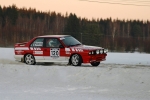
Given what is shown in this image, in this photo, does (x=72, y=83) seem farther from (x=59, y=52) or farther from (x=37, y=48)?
(x=37, y=48)

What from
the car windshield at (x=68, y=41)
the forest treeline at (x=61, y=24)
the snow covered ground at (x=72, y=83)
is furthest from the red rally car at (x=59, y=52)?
the forest treeline at (x=61, y=24)

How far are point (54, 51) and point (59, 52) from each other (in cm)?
30

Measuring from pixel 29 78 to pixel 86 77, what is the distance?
2.42m

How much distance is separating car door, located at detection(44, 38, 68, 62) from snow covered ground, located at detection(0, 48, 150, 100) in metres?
2.17

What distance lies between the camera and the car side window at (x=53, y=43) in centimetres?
1736

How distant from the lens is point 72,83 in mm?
13086

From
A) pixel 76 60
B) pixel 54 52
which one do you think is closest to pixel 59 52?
pixel 54 52

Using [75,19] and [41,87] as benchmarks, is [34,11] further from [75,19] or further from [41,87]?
[41,87]

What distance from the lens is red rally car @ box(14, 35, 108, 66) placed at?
16.5 m

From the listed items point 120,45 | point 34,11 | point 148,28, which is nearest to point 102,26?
point 148,28

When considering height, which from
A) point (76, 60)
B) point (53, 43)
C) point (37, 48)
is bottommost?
point (76, 60)

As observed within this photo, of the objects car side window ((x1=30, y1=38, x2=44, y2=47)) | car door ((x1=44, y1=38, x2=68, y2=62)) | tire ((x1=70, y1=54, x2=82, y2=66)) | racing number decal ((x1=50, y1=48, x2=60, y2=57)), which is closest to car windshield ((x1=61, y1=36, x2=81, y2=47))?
car door ((x1=44, y1=38, x2=68, y2=62))

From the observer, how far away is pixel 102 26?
Answer: 103 metres

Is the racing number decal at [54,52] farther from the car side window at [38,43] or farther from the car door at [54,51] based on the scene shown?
the car side window at [38,43]
